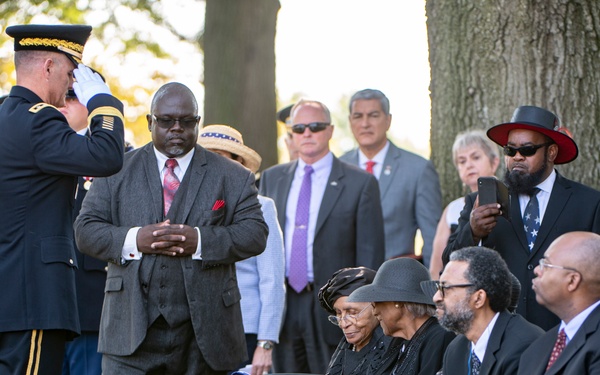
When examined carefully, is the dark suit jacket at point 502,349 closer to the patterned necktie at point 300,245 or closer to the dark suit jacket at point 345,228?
the dark suit jacket at point 345,228

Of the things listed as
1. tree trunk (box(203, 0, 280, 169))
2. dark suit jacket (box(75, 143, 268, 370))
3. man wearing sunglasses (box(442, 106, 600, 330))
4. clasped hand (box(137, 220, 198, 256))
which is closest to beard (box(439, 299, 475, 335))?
man wearing sunglasses (box(442, 106, 600, 330))

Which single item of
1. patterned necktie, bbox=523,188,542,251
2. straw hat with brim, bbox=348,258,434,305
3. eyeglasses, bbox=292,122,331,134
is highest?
eyeglasses, bbox=292,122,331,134

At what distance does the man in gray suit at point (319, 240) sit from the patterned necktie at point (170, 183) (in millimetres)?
2174

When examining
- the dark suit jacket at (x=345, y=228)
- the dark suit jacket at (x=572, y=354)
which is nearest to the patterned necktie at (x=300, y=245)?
the dark suit jacket at (x=345, y=228)

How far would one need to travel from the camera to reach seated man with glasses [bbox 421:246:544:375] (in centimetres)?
621

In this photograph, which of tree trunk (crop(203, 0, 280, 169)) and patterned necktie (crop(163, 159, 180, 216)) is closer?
patterned necktie (crop(163, 159, 180, 216))

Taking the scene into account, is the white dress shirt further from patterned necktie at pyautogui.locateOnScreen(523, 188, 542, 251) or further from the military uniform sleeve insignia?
the military uniform sleeve insignia

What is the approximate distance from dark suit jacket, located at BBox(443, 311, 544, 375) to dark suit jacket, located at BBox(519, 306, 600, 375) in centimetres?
13

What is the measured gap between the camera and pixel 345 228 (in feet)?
29.9

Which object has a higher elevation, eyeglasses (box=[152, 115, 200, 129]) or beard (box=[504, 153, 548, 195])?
eyeglasses (box=[152, 115, 200, 129])

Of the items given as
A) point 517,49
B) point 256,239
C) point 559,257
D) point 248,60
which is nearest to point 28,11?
point 248,60

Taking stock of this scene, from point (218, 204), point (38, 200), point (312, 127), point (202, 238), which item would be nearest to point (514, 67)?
point (312, 127)

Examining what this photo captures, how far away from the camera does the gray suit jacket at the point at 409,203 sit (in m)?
9.61

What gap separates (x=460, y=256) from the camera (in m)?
6.46
